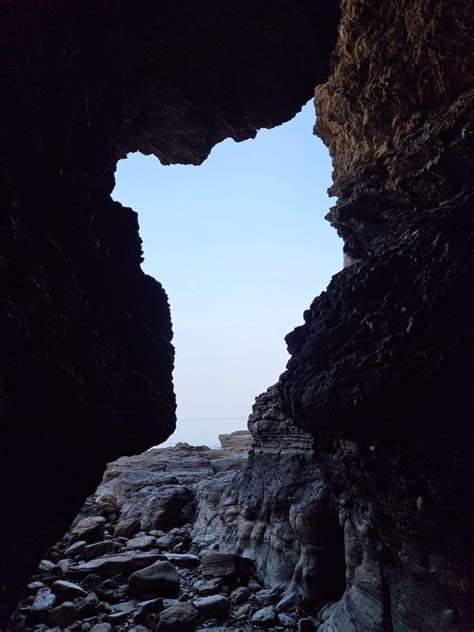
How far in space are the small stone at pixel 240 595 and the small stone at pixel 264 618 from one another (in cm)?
69

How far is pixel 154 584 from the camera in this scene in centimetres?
816

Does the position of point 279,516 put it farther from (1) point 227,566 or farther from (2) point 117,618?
(2) point 117,618

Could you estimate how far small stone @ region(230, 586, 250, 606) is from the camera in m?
7.98

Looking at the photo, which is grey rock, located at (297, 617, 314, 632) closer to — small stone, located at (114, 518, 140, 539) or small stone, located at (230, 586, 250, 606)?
small stone, located at (230, 586, 250, 606)

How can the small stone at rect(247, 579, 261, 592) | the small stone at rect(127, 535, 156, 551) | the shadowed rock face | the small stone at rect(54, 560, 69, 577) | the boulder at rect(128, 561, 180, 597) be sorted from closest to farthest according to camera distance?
the shadowed rock face → the boulder at rect(128, 561, 180, 597) → the small stone at rect(247, 579, 261, 592) → the small stone at rect(54, 560, 69, 577) → the small stone at rect(127, 535, 156, 551)

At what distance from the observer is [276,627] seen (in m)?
6.97

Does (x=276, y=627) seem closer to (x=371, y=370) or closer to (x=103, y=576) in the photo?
(x=103, y=576)

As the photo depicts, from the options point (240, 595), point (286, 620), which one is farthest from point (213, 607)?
point (286, 620)

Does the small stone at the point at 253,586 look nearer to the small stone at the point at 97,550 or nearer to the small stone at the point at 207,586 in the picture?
the small stone at the point at 207,586

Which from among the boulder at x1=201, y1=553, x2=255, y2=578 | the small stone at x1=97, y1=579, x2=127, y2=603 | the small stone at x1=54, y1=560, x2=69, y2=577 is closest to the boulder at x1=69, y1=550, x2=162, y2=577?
the small stone at x1=54, y1=560, x2=69, y2=577

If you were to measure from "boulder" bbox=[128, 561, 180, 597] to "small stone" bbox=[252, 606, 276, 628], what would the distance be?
6.74ft

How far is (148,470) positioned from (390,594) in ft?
53.2

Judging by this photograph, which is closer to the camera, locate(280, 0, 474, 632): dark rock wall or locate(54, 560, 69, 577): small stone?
locate(280, 0, 474, 632): dark rock wall

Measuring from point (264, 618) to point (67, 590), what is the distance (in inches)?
164
